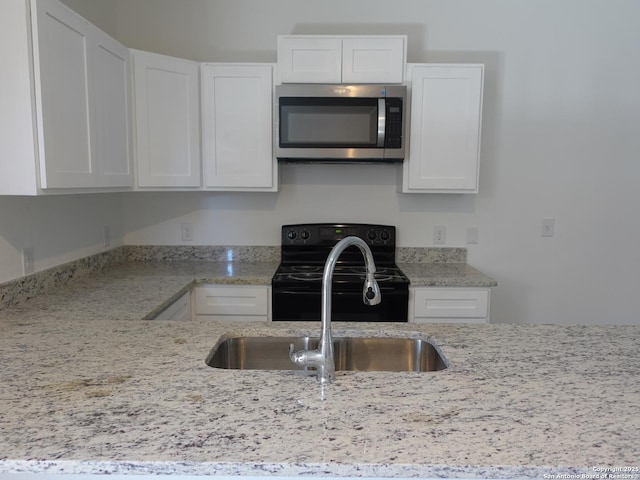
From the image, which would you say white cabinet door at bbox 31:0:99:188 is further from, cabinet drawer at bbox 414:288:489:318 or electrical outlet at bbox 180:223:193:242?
cabinet drawer at bbox 414:288:489:318

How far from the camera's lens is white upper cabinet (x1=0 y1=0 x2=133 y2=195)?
1.53 m

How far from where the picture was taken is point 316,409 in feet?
3.00

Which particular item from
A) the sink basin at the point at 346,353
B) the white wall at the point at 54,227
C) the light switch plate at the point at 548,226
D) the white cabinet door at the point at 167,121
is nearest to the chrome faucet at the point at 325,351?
the sink basin at the point at 346,353

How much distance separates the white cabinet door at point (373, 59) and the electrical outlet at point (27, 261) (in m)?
1.85

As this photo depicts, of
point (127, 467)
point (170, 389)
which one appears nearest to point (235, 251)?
point (170, 389)

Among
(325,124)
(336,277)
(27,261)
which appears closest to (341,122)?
(325,124)

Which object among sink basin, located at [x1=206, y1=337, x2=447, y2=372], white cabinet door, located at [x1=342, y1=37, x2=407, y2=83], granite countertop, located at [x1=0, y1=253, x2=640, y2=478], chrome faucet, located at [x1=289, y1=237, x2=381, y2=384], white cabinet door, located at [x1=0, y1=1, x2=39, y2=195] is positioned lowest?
sink basin, located at [x1=206, y1=337, x2=447, y2=372]

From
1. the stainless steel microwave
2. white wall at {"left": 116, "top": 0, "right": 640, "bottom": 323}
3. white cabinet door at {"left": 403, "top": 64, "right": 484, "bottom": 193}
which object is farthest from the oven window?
white wall at {"left": 116, "top": 0, "right": 640, "bottom": 323}

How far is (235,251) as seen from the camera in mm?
3080

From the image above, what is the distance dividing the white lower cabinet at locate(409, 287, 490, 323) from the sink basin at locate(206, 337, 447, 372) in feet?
3.74

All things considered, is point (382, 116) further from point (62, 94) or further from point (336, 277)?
point (62, 94)

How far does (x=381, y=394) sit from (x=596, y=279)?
2.76m

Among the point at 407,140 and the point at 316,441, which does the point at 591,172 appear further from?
the point at 316,441

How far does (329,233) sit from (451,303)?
3.03 ft
